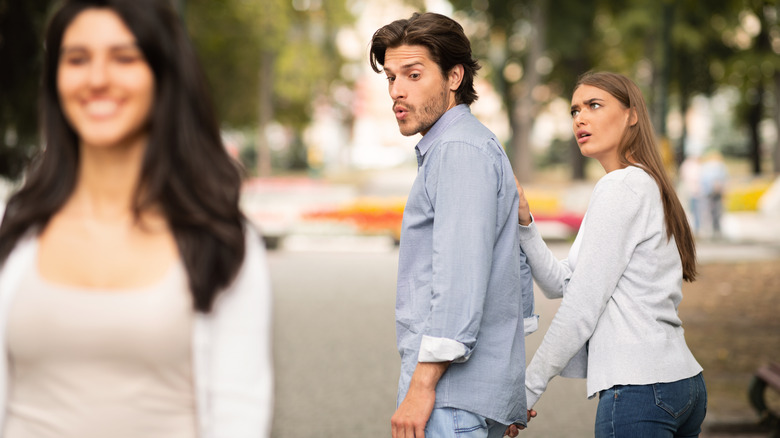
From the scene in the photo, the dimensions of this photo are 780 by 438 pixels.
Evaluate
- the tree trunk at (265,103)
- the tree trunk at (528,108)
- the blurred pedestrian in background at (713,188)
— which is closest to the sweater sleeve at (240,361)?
the blurred pedestrian in background at (713,188)

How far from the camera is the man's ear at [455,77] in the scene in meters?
3.03

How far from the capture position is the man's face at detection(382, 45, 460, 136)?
2.96 meters

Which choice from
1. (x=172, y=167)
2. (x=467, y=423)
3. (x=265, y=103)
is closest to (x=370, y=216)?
(x=467, y=423)

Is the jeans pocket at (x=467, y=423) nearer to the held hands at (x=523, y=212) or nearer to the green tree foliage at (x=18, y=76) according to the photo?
the held hands at (x=523, y=212)

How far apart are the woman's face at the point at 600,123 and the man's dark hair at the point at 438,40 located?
1.18 feet

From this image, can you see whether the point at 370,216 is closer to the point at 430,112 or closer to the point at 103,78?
the point at 430,112

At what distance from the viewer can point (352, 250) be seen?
61.7 feet

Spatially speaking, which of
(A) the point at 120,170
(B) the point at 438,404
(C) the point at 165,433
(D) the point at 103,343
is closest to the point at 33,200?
(A) the point at 120,170

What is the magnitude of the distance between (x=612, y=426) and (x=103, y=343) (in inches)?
63.3

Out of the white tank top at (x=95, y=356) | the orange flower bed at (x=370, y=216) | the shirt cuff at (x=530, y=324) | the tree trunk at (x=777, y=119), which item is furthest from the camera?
the tree trunk at (x=777, y=119)

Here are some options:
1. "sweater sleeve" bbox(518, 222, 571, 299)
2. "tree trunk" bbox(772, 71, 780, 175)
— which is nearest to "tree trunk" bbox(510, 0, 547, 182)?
"tree trunk" bbox(772, 71, 780, 175)

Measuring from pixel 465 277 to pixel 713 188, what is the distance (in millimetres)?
19379

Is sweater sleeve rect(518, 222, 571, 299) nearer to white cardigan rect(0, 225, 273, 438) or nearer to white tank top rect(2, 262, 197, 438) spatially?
white cardigan rect(0, 225, 273, 438)

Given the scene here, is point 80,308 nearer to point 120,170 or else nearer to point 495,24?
point 120,170
